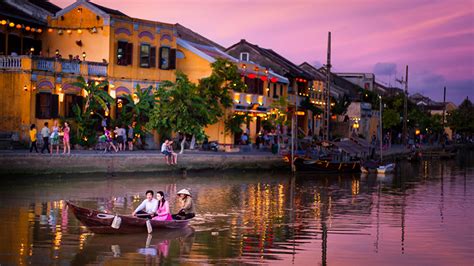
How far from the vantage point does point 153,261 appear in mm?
20984

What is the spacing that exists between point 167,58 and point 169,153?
34.0 ft

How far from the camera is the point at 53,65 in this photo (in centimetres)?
4659

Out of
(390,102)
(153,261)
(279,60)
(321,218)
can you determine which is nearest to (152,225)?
(153,261)

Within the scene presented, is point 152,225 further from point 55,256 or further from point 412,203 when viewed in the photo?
point 412,203

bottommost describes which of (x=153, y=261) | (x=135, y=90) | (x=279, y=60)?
(x=153, y=261)

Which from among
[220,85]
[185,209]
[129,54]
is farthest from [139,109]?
[185,209]

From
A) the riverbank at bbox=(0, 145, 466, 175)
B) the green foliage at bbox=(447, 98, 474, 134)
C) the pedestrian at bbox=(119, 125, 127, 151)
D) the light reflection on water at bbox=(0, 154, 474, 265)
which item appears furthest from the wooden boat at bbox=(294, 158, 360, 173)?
the green foliage at bbox=(447, 98, 474, 134)

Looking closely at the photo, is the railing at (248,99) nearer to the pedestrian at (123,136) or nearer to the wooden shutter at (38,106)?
the pedestrian at (123,136)

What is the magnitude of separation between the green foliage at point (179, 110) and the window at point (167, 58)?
3.74 meters

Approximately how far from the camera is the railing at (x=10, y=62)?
148 ft

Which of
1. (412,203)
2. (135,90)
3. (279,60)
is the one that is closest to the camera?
(412,203)

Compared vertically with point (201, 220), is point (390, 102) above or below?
above

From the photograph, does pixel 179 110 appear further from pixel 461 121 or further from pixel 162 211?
pixel 461 121

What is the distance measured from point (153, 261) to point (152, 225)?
3.64m
